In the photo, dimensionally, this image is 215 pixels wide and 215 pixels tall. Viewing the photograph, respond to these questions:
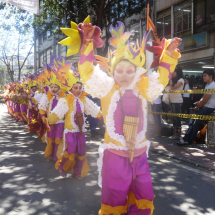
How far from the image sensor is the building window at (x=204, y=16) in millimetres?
12445

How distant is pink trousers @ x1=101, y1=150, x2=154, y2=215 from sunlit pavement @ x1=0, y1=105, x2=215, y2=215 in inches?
31.4

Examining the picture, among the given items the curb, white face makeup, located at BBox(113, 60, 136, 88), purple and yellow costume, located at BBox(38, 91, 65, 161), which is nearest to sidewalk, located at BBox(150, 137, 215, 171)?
the curb

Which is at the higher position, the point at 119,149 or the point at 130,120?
the point at 130,120

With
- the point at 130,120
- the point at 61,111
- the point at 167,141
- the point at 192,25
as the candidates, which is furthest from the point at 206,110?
the point at 192,25

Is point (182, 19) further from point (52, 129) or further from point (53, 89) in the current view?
point (52, 129)

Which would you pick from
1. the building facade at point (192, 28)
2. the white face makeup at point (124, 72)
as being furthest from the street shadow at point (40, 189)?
the building facade at point (192, 28)

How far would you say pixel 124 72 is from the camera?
8.55 feet

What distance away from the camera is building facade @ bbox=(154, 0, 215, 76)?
12.6 meters

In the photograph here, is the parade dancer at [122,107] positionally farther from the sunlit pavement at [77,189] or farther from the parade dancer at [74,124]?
the parade dancer at [74,124]

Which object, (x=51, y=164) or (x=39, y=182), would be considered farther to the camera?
(x=51, y=164)

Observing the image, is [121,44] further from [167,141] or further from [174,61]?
[167,141]

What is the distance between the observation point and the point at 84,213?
121 inches

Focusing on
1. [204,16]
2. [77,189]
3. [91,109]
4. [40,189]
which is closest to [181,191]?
[77,189]

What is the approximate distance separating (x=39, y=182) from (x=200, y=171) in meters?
2.89
